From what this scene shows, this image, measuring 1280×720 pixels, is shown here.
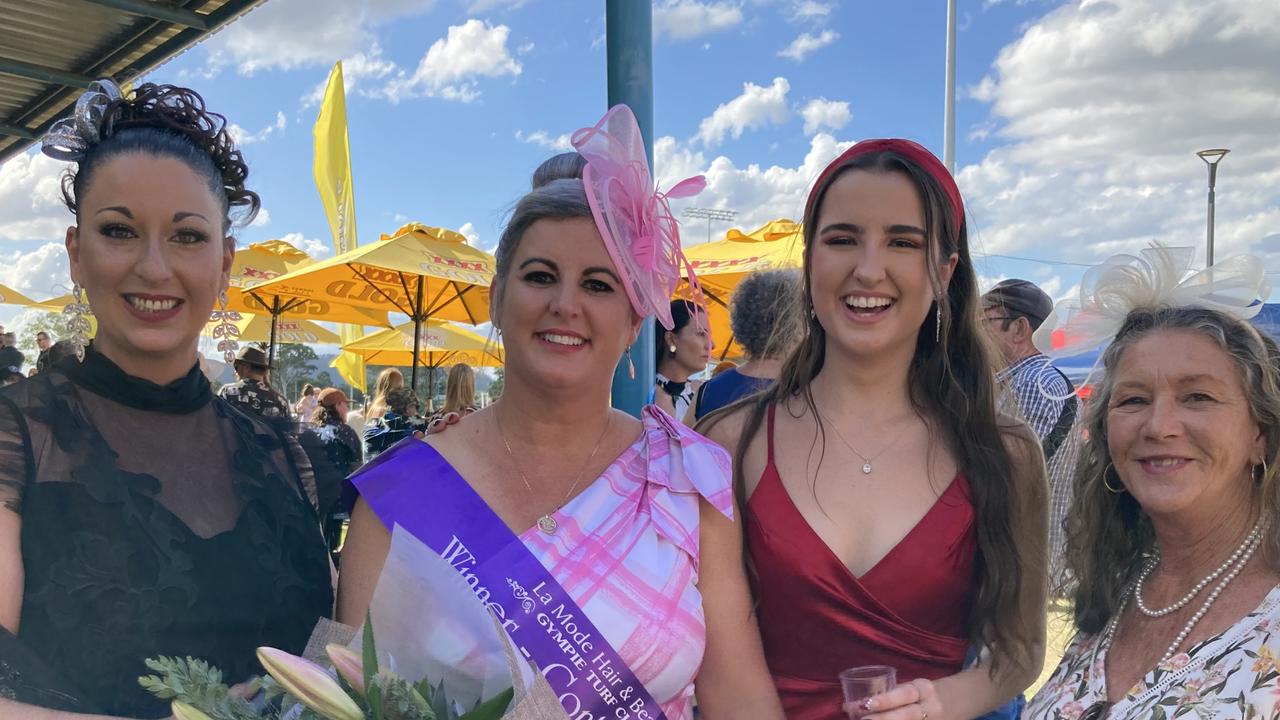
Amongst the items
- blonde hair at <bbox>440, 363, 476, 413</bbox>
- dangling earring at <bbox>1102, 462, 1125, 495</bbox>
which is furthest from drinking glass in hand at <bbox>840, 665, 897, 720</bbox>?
blonde hair at <bbox>440, 363, 476, 413</bbox>

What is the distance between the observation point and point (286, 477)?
171cm

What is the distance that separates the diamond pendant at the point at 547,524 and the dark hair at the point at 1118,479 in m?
1.02

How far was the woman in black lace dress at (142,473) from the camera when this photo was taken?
132cm

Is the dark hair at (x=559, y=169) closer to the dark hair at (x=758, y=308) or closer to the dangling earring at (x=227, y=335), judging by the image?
the dangling earring at (x=227, y=335)

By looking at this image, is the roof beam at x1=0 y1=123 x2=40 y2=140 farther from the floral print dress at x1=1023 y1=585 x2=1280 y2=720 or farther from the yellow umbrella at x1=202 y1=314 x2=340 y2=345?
the yellow umbrella at x1=202 y1=314 x2=340 y2=345

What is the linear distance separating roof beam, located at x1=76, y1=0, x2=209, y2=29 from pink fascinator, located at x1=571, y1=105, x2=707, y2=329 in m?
3.38

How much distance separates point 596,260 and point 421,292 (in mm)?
6883

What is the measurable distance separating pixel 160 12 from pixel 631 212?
3568mm

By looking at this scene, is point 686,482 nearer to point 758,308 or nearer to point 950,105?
point 758,308

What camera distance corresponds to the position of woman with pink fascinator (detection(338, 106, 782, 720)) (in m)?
1.54

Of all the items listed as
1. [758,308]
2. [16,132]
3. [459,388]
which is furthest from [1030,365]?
[16,132]

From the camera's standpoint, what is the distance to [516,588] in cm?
154

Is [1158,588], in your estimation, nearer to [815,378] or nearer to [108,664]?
[815,378]

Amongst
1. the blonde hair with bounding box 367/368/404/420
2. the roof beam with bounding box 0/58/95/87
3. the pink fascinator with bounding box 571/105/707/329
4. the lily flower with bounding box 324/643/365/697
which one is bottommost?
the blonde hair with bounding box 367/368/404/420
